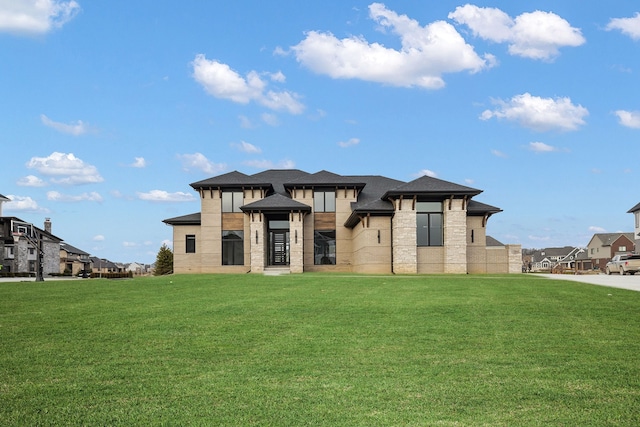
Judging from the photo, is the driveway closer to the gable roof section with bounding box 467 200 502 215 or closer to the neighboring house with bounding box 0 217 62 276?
the gable roof section with bounding box 467 200 502 215

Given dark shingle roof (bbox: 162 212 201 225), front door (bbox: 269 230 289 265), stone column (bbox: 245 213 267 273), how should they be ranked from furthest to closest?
1. dark shingle roof (bbox: 162 212 201 225)
2. front door (bbox: 269 230 289 265)
3. stone column (bbox: 245 213 267 273)

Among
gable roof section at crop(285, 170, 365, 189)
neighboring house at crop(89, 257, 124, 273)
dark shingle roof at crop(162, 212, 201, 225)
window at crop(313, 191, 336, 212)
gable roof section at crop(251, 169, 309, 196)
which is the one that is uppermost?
gable roof section at crop(251, 169, 309, 196)

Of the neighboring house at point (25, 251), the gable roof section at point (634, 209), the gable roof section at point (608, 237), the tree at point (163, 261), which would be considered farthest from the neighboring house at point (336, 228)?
the gable roof section at point (608, 237)

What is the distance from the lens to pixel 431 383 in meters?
7.48

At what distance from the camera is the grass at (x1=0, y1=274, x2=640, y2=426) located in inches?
249

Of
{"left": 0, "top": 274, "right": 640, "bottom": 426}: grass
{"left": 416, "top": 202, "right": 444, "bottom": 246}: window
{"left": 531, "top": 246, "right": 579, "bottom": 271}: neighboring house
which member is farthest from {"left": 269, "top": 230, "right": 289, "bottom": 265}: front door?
{"left": 531, "top": 246, "right": 579, "bottom": 271}: neighboring house

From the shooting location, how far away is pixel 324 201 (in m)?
46.2

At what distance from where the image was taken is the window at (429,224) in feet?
129

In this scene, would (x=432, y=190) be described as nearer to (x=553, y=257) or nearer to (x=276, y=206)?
(x=276, y=206)

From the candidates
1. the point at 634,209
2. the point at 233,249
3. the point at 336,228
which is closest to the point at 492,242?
the point at 336,228

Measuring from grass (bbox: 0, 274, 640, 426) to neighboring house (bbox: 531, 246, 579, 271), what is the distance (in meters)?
127

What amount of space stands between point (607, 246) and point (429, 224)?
7701cm

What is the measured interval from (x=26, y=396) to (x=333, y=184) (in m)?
39.1

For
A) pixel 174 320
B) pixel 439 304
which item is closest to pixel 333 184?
pixel 439 304
